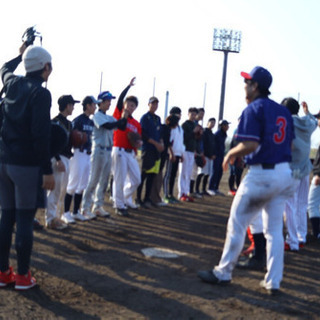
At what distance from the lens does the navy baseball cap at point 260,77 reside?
16.5 ft

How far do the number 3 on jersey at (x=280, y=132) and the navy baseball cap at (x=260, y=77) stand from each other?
0.43 meters

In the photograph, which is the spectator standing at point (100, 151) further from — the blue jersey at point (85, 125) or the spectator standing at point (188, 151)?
the spectator standing at point (188, 151)

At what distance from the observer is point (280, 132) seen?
482 centimetres

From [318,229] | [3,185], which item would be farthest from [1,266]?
[318,229]

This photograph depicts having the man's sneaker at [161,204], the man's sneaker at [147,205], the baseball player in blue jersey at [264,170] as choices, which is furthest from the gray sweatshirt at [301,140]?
the man's sneaker at [161,204]

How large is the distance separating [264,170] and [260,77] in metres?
1.00

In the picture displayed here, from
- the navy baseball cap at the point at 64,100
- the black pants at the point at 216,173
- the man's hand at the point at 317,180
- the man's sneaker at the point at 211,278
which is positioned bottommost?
the man's sneaker at the point at 211,278

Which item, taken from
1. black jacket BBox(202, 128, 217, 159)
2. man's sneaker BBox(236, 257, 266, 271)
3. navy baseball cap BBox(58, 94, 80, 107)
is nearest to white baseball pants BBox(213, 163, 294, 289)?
man's sneaker BBox(236, 257, 266, 271)

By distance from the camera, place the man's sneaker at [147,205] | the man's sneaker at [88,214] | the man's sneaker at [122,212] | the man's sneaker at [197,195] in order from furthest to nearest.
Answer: the man's sneaker at [197,195], the man's sneaker at [147,205], the man's sneaker at [122,212], the man's sneaker at [88,214]

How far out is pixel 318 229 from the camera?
324 inches

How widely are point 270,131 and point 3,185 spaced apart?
271 centimetres

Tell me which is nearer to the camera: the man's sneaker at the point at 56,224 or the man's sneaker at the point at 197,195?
the man's sneaker at the point at 56,224

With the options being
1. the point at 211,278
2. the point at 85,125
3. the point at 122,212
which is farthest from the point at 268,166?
the point at 122,212

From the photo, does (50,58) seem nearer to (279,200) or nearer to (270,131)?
(270,131)
